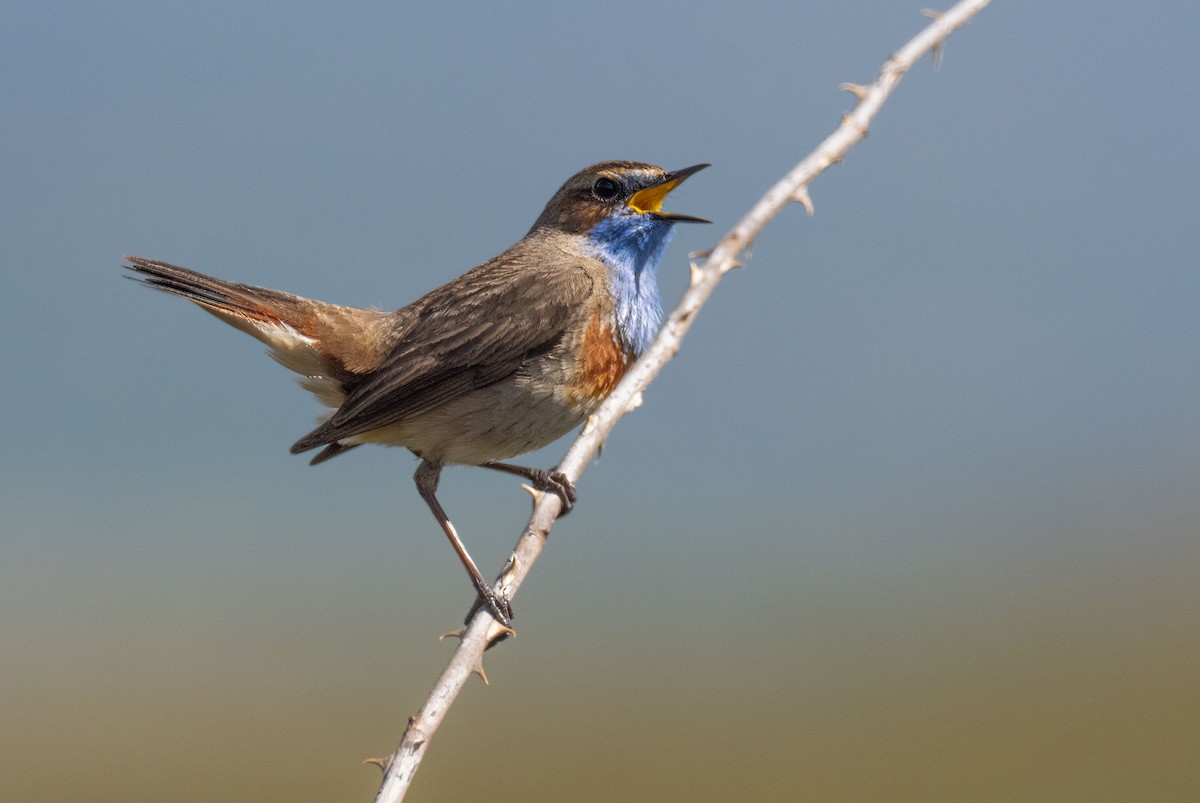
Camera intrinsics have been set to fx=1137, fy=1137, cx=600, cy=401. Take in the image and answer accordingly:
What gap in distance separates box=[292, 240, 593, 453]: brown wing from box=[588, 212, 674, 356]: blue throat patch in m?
0.17

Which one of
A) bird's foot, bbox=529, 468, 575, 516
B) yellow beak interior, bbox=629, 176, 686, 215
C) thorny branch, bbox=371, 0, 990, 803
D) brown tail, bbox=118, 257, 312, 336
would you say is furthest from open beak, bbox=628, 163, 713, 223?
thorny branch, bbox=371, 0, 990, 803

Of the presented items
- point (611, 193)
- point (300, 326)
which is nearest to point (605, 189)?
point (611, 193)

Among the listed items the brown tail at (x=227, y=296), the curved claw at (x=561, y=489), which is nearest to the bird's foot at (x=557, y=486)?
the curved claw at (x=561, y=489)

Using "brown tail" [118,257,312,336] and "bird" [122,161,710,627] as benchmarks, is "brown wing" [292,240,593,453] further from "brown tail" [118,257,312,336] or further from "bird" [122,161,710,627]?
"brown tail" [118,257,312,336]

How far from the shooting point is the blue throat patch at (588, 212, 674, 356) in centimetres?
537

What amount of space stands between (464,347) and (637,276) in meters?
0.90

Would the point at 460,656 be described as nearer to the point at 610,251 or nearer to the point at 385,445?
the point at 385,445

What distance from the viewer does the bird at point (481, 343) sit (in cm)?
522

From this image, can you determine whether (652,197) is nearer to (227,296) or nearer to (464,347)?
(464,347)

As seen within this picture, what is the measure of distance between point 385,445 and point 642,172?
6.09 ft

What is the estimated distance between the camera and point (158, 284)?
5184 millimetres

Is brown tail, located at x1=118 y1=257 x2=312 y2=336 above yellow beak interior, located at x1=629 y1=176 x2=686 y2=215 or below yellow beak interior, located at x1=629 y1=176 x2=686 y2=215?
below

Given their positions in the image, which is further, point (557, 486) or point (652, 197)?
point (652, 197)

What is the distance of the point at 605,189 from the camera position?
583 cm
